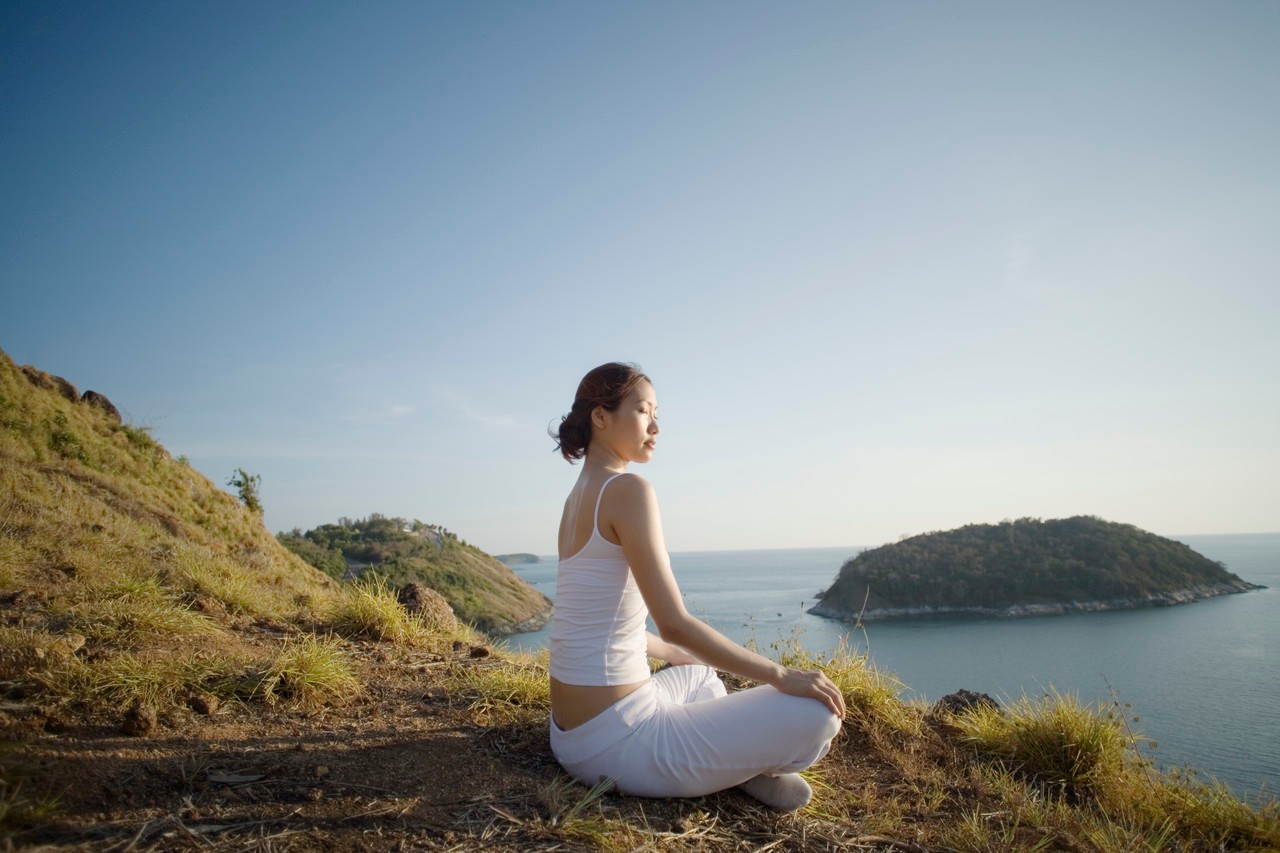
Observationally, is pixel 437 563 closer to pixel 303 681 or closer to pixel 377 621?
pixel 377 621

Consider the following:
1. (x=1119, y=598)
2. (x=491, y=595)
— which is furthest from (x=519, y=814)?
(x=1119, y=598)

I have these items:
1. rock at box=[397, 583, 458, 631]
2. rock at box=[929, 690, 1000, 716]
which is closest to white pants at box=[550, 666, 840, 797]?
rock at box=[929, 690, 1000, 716]

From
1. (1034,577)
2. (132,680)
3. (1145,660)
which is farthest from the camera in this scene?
(1034,577)

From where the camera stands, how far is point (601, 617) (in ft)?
7.53

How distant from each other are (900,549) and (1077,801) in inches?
2695

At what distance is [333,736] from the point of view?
282 cm

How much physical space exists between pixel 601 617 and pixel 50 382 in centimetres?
1511

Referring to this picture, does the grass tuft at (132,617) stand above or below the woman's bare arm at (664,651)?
above

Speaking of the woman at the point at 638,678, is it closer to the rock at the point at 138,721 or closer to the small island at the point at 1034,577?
the rock at the point at 138,721

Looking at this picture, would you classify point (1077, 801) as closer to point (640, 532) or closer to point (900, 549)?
point (640, 532)

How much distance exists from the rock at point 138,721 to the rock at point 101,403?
1311cm

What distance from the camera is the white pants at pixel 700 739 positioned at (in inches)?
86.9

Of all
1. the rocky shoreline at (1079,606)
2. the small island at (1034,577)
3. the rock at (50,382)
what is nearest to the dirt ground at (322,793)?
the rock at (50,382)

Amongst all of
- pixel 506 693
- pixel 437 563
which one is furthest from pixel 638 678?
pixel 437 563
